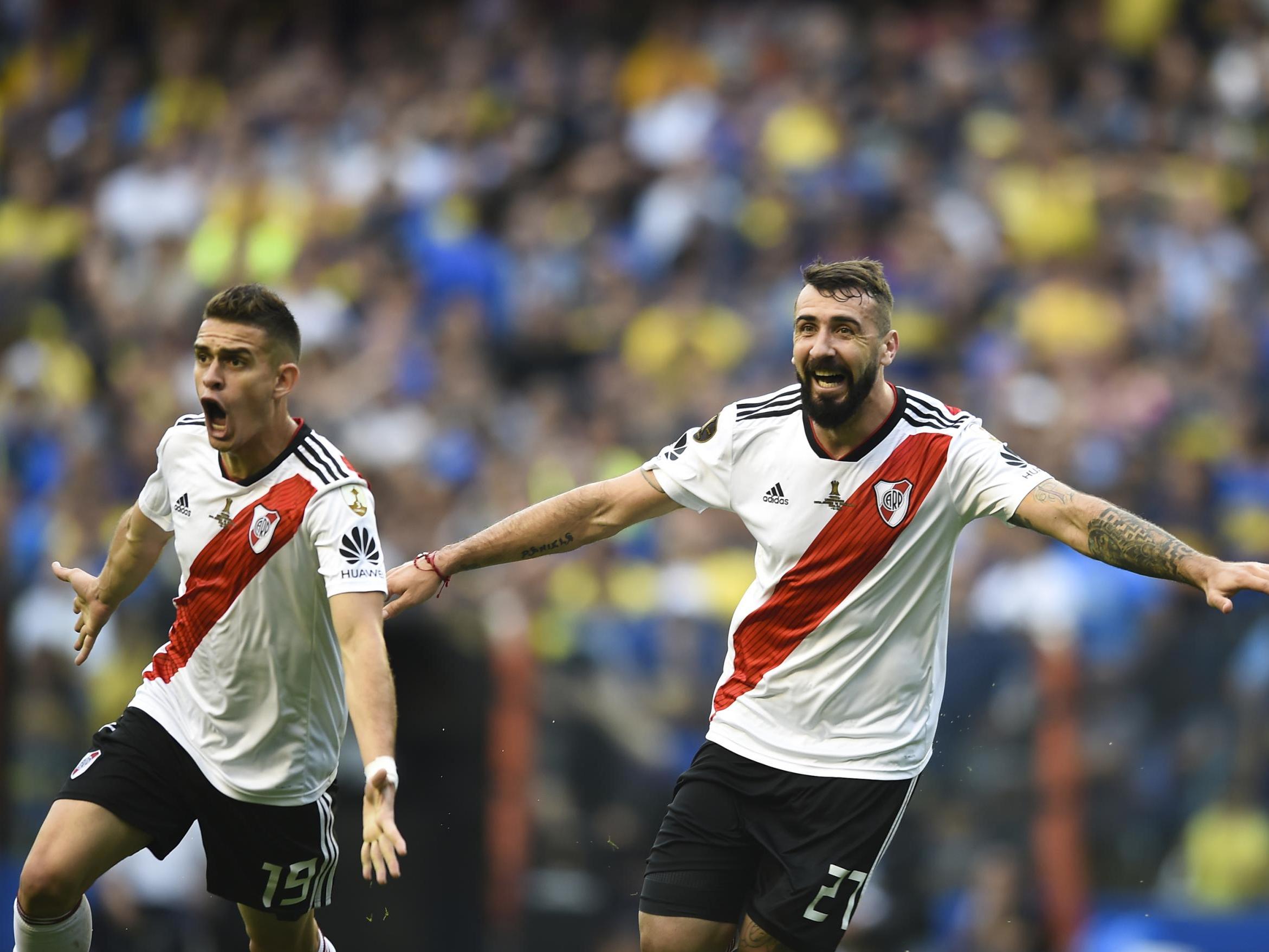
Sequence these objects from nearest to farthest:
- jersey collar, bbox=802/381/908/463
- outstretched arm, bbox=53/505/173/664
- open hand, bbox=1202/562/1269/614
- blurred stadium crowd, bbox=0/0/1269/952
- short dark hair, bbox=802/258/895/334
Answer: open hand, bbox=1202/562/1269/614, short dark hair, bbox=802/258/895/334, jersey collar, bbox=802/381/908/463, outstretched arm, bbox=53/505/173/664, blurred stadium crowd, bbox=0/0/1269/952

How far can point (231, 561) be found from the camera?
236 inches

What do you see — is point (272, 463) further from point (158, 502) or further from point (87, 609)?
point (87, 609)

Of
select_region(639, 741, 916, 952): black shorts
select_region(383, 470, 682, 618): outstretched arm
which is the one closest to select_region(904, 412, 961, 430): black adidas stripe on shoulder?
select_region(383, 470, 682, 618): outstretched arm

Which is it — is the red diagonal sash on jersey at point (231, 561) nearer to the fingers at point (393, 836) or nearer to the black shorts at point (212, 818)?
the black shorts at point (212, 818)

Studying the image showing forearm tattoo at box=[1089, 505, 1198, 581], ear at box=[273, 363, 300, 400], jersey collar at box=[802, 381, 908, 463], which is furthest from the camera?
ear at box=[273, 363, 300, 400]

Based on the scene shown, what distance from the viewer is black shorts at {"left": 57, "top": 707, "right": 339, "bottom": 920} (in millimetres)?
6070

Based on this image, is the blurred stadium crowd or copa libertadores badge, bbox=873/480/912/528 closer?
copa libertadores badge, bbox=873/480/912/528

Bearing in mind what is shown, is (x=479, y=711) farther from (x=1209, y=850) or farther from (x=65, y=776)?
(x=1209, y=850)

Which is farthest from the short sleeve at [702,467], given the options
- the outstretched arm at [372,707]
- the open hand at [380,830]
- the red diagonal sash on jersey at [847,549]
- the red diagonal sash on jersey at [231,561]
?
the open hand at [380,830]

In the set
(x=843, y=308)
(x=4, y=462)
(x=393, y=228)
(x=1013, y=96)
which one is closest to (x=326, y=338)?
(x=393, y=228)

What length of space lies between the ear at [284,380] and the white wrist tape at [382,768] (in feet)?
4.79

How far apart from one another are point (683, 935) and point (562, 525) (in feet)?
4.99

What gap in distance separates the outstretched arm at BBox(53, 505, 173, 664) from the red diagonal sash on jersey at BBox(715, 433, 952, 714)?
7.84 feet

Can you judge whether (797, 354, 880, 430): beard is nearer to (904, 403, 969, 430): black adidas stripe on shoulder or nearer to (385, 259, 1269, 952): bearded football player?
(385, 259, 1269, 952): bearded football player
